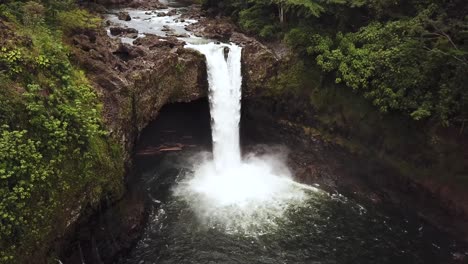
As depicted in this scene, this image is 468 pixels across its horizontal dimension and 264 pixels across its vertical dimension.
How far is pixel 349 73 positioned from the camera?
62.0 ft

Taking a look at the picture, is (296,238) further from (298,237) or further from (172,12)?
(172,12)

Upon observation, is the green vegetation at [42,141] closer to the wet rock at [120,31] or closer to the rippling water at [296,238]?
the rippling water at [296,238]

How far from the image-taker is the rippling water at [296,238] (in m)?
15.3

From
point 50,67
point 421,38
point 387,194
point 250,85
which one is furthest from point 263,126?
point 50,67

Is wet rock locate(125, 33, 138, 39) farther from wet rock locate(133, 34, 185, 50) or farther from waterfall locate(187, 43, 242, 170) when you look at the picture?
waterfall locate(187, 43, 242, 170)

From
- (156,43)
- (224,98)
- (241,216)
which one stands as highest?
(156,43)

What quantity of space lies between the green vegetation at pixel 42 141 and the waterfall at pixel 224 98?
24.2ft

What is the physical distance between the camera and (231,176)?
21219mm

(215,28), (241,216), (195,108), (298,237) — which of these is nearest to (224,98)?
(195,108)

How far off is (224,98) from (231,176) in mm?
4654

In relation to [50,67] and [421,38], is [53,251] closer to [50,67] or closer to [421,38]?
[50,67]

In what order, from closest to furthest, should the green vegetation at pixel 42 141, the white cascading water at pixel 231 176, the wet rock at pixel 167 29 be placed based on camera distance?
the green vegetation at pixel 42 141 < the white cascading water at pixel 231 176 < the wet rock at pixel 167 29

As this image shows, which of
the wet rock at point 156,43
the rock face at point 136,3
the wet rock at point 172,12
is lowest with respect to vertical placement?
the wet rock at point 156,43

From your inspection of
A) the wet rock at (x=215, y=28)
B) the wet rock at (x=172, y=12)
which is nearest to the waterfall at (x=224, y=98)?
the wet rock at (x=215, y=28)
